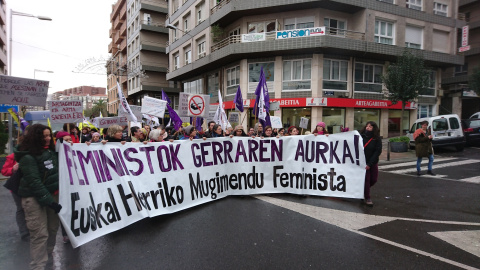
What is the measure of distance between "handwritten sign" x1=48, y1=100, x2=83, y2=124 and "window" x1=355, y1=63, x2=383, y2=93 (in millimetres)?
19241

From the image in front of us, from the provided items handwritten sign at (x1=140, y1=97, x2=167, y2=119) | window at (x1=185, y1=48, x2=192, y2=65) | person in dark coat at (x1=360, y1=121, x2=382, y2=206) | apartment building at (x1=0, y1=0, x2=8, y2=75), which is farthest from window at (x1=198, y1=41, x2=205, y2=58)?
apartment building at (x1=0, y1=0, x2=8, y2=75)

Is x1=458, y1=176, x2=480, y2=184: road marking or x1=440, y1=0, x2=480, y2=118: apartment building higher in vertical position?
x1=440, y1=0, x2=480, y2=118: apartment building

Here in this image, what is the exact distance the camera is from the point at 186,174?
5445 mm

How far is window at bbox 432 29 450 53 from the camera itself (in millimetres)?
23703

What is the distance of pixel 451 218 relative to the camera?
17.0 feet

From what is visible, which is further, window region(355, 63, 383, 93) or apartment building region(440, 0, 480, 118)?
apartment building region(440, 0, 480, 118)

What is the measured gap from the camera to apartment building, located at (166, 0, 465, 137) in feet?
65.1

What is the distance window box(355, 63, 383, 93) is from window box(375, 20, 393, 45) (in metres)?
1.92

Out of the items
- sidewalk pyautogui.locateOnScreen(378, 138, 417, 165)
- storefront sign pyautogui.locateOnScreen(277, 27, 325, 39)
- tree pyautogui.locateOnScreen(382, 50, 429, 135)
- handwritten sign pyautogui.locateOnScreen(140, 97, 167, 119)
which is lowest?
sidewalk pyautogui.locateOnScreen(378, 138, 417, 165)

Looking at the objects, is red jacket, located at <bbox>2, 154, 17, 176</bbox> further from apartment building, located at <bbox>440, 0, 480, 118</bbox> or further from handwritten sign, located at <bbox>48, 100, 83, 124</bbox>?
apartment building, located at <bbox>440, 0, 480, 118</bbox>

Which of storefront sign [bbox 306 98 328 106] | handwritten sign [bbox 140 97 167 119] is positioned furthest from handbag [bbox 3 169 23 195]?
storefront sign [bbox 306 98 328 106]

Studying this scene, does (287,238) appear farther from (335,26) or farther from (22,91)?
(335,26)

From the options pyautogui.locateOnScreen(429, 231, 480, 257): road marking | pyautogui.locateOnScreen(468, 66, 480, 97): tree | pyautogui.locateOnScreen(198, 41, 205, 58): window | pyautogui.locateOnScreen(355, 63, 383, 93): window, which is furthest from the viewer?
pyautogui.locateOnScreen(198, 41, 205, 58): window

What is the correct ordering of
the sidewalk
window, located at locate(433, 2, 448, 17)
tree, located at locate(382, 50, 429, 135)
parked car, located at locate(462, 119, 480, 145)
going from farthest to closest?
window, located at locate(433, 2, 448, 17)
tree, located at locate(382, 50, 429, 135)
parked car, located at locate(462, 119, 480, 145)
the sidewalk
